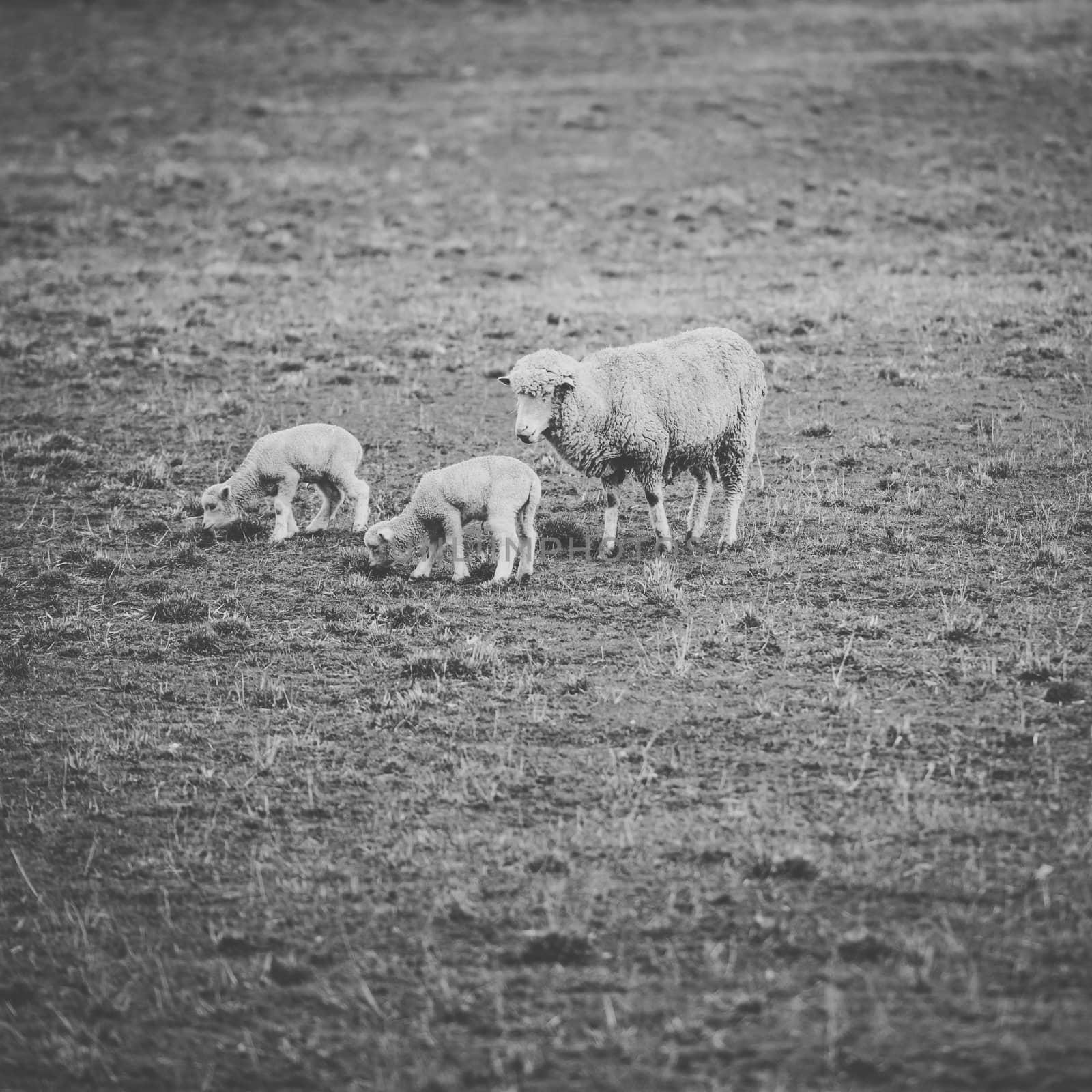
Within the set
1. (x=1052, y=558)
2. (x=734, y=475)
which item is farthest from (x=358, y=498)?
(x=1052, y=558)

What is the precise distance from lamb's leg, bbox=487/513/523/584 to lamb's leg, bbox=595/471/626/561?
1.04 m

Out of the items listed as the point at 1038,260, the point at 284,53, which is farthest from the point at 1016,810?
the point at 284,53

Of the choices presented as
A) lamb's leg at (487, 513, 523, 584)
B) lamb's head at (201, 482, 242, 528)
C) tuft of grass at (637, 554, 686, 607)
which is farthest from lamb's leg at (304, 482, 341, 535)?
tuft of grass at (637, 554, 686, 607)

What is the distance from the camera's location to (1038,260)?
26.0 meters

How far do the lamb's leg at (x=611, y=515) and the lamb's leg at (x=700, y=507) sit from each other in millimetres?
834

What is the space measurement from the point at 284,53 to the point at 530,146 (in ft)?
63.5

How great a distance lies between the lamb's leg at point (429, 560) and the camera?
41.5 feet

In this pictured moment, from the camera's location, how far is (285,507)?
45.5 ft

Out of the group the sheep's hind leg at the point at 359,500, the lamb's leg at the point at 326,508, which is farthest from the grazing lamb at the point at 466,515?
the lamb's leg at the point at 326,508

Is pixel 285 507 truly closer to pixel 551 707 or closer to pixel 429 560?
pixel 429 560

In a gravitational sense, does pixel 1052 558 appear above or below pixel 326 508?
above

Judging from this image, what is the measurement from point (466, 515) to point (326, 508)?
2.45m

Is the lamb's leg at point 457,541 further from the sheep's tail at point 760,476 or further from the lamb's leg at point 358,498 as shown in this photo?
the sheep's tail at point 760,476

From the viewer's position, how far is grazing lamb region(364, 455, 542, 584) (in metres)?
12.3
